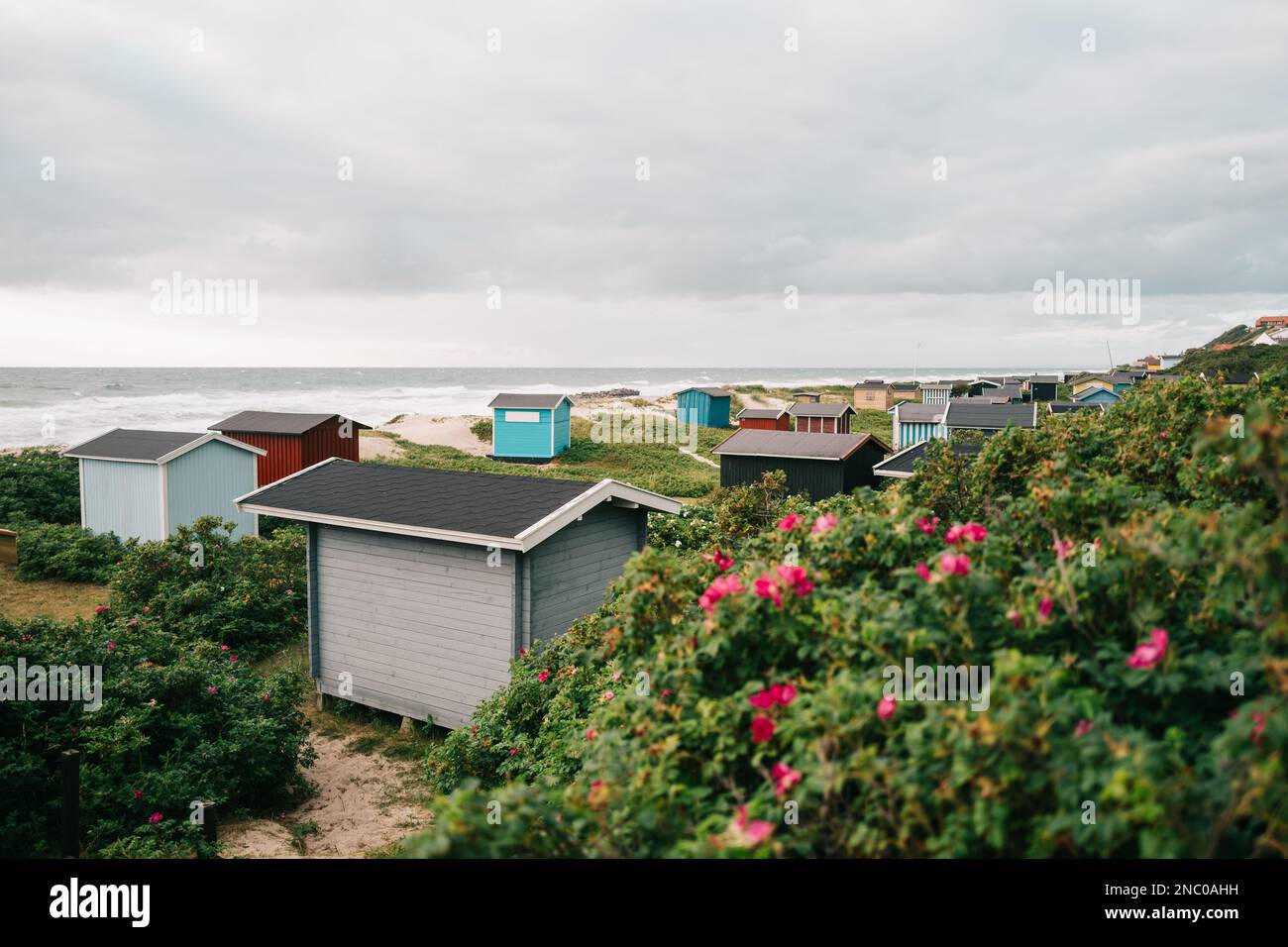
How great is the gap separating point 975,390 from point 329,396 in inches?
2747

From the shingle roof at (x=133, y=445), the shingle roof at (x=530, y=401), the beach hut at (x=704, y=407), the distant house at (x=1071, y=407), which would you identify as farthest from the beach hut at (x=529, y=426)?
the distant house at (x=1071, y=407)

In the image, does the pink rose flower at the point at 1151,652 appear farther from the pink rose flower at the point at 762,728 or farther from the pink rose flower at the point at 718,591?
the pink rose flower at the point at 718,591

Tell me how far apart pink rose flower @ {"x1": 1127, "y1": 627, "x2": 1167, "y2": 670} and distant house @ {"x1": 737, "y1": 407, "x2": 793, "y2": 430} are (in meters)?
42.7

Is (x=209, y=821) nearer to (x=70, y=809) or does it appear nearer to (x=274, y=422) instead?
(x=70, y=809)

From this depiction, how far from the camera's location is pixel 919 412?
4084cm

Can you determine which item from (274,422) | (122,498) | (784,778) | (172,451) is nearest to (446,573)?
(784,778)

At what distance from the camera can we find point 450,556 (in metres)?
10.2

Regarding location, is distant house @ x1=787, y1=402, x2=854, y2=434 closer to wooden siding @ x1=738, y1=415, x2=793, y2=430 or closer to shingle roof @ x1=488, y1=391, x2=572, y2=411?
wooden siding @ x1=738, y1=415, x2=793, y2=430

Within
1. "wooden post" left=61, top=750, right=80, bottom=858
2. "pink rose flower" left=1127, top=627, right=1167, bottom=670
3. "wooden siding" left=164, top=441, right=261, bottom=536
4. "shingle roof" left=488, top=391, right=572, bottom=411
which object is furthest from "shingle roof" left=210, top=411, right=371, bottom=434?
"pink rose flower" left=1127, top=627, right=1167, bottom=670

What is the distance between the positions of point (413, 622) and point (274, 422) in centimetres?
1686

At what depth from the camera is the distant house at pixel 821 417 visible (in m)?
44.5
